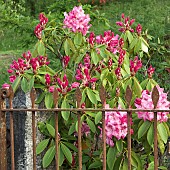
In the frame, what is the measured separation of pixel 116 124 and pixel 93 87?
14.4 inches

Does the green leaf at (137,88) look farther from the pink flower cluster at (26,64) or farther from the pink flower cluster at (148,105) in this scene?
the pink flower cluster at (26,64)

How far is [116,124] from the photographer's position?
9.76ft

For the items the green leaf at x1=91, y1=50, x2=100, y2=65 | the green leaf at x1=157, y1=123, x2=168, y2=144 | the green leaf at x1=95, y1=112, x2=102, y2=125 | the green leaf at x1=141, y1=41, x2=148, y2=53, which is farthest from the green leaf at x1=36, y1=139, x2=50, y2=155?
the green leaf at x1=141, y1=41, x2=148, y2=53

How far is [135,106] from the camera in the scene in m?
3.22

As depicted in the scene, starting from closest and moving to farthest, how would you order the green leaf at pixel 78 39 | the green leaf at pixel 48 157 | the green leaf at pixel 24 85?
1. the green leaf at pixel 48 157
2. the green leaf at pixel 24 85
3. the green leaf at pixel 78 39

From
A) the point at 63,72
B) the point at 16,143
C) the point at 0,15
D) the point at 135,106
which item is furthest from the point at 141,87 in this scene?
the point at 0,15

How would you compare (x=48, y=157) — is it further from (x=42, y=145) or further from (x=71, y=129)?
(x=71, y=129)

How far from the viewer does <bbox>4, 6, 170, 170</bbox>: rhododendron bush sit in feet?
9.80

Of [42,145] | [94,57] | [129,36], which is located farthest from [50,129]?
[129,36]

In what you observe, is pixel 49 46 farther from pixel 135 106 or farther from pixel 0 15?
pixel 0 15

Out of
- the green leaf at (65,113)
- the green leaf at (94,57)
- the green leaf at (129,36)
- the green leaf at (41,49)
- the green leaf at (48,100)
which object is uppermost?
the green leaf at (129,36)

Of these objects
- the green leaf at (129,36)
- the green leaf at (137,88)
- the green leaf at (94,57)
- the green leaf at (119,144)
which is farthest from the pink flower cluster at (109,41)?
the green leaf at (119,144)

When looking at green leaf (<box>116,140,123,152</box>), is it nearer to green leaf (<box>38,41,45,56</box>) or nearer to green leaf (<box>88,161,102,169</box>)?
green leaf (<box>88,161,102,169</box>)

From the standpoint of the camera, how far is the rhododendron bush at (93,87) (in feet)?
9.80
